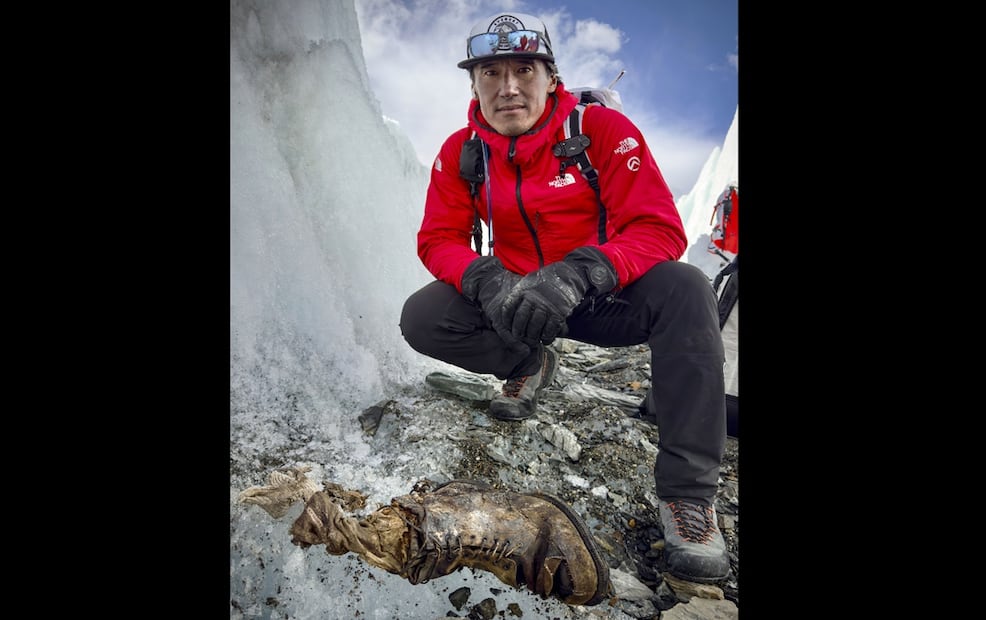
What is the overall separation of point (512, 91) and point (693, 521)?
1.33 m

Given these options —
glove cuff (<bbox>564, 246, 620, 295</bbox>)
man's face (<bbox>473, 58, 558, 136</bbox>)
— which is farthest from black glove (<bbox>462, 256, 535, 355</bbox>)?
man's face (<bbox>473, 58, 558, 136</bbox>)

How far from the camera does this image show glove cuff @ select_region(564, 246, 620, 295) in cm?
132

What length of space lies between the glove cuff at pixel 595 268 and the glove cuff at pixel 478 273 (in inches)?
11.2

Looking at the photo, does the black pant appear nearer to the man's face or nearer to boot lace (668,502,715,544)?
boot lace (668,502,715,544)

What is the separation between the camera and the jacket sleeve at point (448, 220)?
1598 mm

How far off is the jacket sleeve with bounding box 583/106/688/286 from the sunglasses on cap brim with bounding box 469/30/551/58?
31cm

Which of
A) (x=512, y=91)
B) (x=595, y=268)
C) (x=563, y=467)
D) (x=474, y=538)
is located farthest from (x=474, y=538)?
(x=512, y=91)

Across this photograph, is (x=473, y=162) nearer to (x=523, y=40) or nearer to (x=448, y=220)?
(x=448, y=220)

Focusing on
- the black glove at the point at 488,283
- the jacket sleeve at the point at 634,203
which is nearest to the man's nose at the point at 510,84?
the jacket sleeve at the point at 634,203

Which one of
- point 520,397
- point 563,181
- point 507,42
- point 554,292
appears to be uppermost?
point 507,42

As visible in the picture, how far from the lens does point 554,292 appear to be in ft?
4.25
